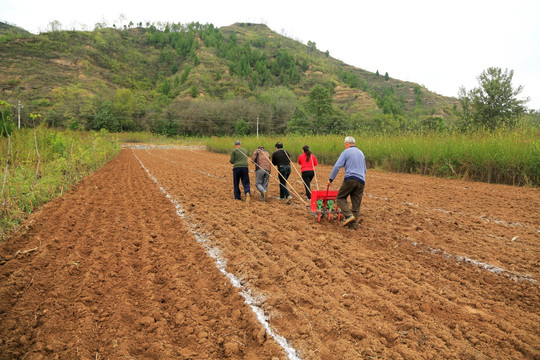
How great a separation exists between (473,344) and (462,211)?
5172mm

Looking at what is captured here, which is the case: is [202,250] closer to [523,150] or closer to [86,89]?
[523,150]

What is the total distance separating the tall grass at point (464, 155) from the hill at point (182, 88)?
252cm

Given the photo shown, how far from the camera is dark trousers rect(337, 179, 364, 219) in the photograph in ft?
19.3

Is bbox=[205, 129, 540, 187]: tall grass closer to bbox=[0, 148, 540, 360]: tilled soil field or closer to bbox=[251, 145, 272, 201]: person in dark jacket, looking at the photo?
bbox=[0, 148, 540, 360]: tilled soil field

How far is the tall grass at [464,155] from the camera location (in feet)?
34.4

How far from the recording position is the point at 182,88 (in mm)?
93000

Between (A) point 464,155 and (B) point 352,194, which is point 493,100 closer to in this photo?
(A) point 464,155

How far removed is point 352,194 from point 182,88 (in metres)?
95.4

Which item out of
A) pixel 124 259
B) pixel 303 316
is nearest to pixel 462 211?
pixel 303 316

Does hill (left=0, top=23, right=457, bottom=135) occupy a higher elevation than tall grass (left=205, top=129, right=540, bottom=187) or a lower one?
higher

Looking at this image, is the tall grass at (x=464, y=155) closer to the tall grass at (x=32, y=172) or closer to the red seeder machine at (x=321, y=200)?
the red seeder machine at (x=321, y=200)

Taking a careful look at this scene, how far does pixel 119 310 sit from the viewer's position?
3.26 meters

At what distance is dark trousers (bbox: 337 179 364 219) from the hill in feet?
41.7

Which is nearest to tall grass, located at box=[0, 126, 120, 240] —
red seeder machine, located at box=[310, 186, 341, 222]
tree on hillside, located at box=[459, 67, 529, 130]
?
red seeder machine, located at box=[310, 186, 341, 222]
